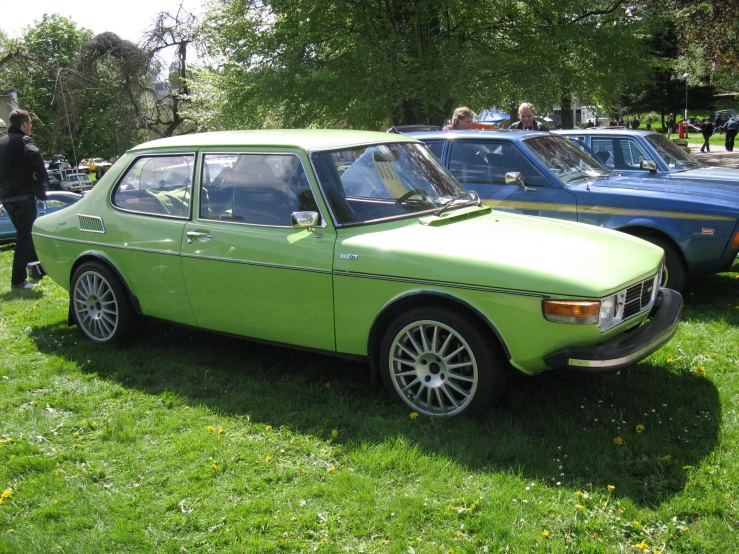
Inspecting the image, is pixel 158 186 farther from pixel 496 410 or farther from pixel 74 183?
pixel 74 183

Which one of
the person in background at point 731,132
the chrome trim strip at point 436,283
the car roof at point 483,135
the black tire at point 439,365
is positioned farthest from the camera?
the person in background at point 731,132

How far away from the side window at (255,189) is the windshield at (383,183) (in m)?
0.18

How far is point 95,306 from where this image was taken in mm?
6055

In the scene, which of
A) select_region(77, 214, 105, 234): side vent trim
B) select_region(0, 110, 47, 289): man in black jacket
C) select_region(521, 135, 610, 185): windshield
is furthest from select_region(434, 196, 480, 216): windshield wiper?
select_region(0, 110, 47, 289): man in black jacket

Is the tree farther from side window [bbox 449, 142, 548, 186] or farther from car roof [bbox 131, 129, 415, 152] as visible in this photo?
car roof [bbox 131, 129, 415, 152]

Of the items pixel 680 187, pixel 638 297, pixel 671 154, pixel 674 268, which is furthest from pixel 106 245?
pixel 671 154

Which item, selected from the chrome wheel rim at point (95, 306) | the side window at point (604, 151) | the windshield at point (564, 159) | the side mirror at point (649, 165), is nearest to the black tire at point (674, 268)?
the windshield at point (564, 159)

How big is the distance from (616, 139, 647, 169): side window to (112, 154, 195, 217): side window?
6375 mm

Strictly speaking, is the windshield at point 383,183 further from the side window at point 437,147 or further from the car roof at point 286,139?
the side window at point 437,147

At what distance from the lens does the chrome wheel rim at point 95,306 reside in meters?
5.90

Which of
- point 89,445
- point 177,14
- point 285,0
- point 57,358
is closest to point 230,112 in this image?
point 285,0

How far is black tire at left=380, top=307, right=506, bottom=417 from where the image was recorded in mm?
4035

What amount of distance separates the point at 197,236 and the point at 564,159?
4.39 m

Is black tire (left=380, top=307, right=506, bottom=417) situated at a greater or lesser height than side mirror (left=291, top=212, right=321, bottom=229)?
lesser
